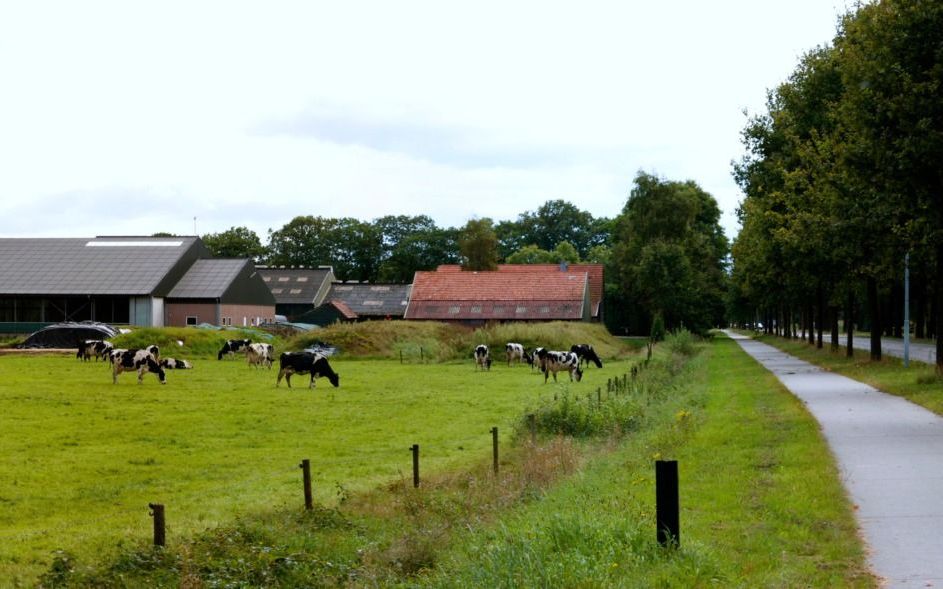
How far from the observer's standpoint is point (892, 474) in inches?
566

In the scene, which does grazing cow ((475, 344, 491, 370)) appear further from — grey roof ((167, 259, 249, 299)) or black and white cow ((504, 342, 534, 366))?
grey roof ((167, 259, 249, 299))

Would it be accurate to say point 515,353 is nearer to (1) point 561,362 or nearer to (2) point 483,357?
(2) point 483,357

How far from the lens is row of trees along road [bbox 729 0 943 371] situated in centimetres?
2511

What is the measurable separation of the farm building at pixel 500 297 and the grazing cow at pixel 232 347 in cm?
2765

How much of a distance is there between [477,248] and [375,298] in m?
12.6

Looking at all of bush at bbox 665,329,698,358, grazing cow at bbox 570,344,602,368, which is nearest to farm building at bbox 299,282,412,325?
bush at bbox 665,329,698,358

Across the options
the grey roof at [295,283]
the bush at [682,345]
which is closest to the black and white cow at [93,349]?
the bush at [682,345]

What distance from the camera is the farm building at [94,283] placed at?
8712 centimetres

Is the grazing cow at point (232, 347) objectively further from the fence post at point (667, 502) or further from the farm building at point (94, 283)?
the fence post at point (667, 502)

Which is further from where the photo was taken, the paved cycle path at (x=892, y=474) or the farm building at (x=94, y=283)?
the farm building at (x=94, y=283)

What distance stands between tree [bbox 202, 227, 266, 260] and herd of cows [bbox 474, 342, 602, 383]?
9405cm

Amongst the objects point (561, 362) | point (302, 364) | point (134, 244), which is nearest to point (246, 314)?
point (134, 244)

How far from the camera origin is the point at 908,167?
2484cm

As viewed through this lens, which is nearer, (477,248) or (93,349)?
(93,349)
